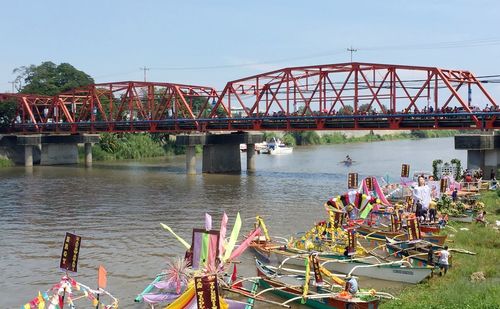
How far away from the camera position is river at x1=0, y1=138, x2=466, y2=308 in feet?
79.8

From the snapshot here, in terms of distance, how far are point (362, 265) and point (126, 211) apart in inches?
868

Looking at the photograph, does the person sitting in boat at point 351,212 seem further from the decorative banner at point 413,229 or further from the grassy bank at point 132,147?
the grassy bank at point 132,147

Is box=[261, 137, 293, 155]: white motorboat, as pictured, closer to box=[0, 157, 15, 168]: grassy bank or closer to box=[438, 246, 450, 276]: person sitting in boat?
box=[0, 157, 15, 168]: grassy bank

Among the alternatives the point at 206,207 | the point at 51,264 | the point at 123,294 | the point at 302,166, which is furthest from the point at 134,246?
the point at 302,166

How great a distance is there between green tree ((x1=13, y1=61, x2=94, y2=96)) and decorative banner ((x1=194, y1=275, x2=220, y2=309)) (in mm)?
98074

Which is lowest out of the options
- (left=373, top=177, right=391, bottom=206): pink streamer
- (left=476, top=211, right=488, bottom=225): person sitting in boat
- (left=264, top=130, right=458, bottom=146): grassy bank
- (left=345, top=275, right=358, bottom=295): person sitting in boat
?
(left=345, top=275, right=358, bottom=295): person sitting in boat

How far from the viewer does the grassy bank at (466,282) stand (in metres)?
16.7

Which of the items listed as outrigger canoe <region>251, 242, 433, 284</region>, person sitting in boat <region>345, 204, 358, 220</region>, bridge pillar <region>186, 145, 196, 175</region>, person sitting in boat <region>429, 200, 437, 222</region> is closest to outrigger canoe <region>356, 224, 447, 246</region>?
person sitting in boat <region>345, 204, 358, 220</region>

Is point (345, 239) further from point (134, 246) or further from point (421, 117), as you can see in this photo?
point (421, 117)

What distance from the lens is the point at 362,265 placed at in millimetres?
21797

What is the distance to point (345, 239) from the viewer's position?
998 inches

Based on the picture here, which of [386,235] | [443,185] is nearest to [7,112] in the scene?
[443,185]

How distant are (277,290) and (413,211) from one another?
13242mm

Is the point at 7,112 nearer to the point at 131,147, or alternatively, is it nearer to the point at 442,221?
the point at 131,147
